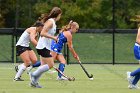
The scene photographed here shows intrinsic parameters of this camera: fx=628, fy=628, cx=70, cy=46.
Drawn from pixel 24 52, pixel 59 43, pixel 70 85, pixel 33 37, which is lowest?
pixel 70 85

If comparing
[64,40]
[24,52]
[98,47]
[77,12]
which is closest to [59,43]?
[64,40]

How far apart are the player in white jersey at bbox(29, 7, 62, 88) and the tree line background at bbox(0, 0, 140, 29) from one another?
13.7m

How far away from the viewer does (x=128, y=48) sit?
2945cm

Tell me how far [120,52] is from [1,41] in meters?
5.39

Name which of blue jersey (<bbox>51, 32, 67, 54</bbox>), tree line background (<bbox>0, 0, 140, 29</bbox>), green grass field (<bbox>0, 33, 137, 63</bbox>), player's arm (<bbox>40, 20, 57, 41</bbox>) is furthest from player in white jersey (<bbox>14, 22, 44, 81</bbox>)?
tree line background (<bbox>0, 0, 140, 29</bbox>)

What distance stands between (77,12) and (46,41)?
17166mm

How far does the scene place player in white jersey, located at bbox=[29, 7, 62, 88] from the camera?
13.7 metres

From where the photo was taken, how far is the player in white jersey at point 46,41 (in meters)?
13.7

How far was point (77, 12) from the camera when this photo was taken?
3106 centimetres

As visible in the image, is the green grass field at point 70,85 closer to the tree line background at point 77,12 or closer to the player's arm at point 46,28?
the player's arm at point 46,28

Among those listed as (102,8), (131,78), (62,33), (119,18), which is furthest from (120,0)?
(131,78)

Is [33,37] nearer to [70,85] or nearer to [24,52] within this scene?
[24,52]

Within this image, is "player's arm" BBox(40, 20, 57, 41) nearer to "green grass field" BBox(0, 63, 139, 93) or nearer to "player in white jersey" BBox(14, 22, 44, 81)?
"green grass field" BBox(0, 63, 139, 93)

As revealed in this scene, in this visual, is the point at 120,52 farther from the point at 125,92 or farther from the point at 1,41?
the point at 125,92
